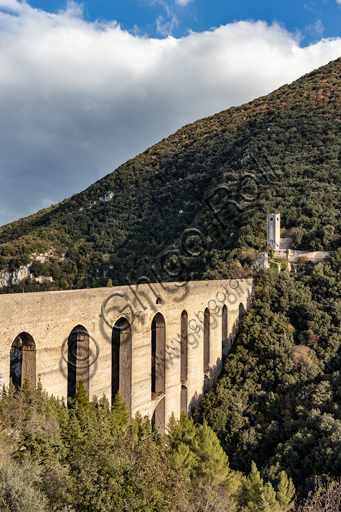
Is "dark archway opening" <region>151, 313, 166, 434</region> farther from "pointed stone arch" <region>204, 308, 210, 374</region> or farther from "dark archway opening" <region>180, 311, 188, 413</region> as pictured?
"pointed stone arch" <region>204, 308, 210, 374</region>

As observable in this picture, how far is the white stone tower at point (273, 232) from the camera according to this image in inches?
1122

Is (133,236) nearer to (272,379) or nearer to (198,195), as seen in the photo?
(198,195)

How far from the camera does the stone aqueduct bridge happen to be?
8.46 meters

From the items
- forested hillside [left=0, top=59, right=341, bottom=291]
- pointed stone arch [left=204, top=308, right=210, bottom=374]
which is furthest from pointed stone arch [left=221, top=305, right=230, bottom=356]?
forested hillside [left=0, top=59, right=341, bottom=291]

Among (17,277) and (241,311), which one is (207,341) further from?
(17,277)

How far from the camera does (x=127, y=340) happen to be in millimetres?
11648

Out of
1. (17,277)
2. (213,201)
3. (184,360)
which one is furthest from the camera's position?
(213,201)

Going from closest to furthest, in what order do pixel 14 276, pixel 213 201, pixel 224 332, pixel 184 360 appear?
pixel 184 360 < pixel 224 332 < pixel 14 276 < pixel 213 201

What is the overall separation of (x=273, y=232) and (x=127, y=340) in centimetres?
2081

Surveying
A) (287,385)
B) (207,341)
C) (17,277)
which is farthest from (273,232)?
(17,277)

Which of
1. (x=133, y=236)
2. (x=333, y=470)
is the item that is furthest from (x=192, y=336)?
(x=133, y=236)

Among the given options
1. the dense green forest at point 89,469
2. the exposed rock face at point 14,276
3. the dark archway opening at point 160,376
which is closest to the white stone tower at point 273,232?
the dark archway opening at point 160,376

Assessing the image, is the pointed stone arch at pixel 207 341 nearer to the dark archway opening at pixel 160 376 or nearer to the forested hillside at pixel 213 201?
the dark archway opening at pixel 160 376

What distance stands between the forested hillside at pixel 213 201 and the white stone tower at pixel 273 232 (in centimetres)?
102
